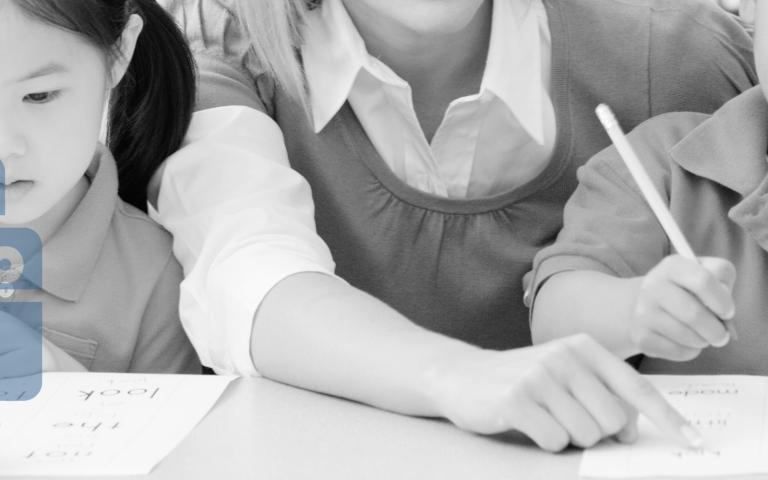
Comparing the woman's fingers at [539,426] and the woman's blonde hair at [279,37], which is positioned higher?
the woman's blonde hair at [279,37]

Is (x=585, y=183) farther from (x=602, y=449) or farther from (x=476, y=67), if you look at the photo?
(x=602, y=449)

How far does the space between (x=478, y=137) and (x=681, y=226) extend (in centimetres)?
23

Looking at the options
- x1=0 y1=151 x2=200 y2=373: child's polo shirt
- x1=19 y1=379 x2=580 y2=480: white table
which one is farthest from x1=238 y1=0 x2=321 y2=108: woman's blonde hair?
x1=19 y1=379 x2=580 y2=480: white table

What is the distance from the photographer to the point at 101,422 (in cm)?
75

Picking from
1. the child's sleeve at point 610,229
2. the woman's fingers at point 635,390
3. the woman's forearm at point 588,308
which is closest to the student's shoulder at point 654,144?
the child's sleeve at point 610,229

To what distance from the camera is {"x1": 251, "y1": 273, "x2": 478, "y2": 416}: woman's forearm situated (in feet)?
2.49

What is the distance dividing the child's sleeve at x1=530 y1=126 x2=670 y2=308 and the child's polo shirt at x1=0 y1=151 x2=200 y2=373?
1.05 feet

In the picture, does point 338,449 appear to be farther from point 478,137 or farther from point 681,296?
point 478,137

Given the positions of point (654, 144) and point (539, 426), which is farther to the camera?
point (654, 144)

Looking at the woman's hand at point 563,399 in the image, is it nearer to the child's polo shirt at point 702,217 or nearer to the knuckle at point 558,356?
the knuckle at point 558,356

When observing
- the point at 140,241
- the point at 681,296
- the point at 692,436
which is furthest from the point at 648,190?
the point at 140,241

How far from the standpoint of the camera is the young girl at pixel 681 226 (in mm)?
916

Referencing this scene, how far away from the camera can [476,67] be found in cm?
117

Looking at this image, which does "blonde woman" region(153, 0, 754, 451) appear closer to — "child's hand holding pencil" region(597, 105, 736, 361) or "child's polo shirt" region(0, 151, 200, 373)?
"child's polo shirt" region(0, 151, 200, 373)
